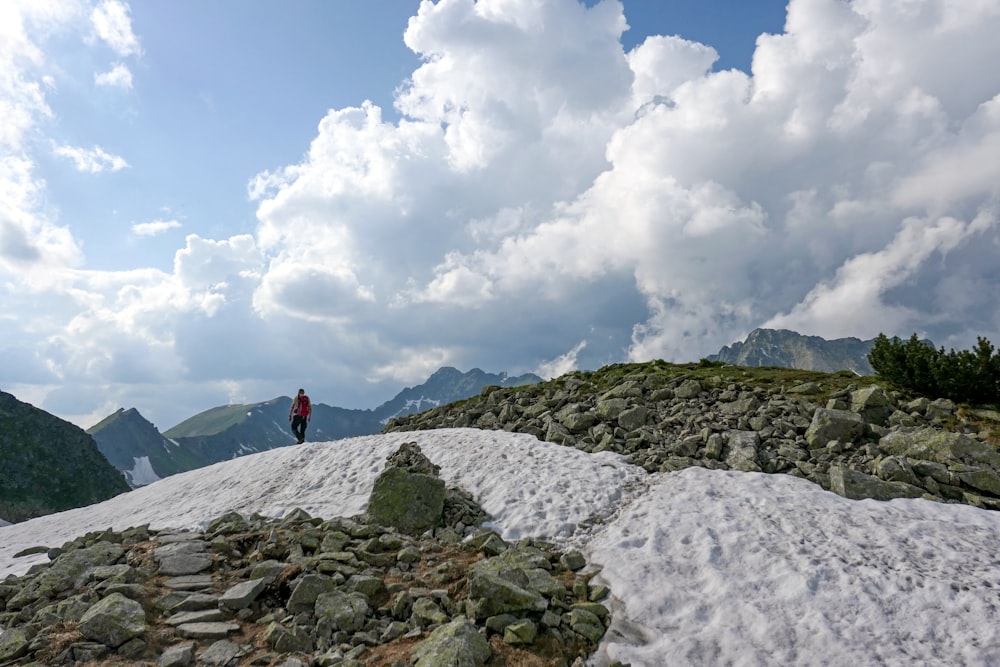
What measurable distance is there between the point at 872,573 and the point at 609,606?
5.62 metres

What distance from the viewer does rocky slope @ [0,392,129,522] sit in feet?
532

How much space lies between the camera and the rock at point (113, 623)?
30.5 ft

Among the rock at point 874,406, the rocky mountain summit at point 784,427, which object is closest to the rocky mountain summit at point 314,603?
the rocky mountain summit at point 784,427

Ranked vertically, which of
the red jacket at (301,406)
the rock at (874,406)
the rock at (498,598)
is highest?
the red jacket at (301,406)

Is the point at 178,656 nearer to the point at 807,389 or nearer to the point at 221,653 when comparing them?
the point at 221,653

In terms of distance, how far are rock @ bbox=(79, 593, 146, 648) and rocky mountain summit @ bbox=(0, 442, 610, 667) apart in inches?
0.7

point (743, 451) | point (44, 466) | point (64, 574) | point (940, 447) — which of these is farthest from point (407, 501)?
point (44, 466)

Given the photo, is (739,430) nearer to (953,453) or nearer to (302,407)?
(953,453)

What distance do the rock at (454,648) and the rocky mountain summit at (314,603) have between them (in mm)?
22

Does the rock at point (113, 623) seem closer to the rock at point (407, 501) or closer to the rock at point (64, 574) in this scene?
the rock at point (64, 574)

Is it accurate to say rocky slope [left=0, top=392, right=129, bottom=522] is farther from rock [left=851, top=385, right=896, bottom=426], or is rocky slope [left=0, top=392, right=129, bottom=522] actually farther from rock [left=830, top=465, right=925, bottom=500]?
rock [left=830, top=465, right=925, bottom=500]

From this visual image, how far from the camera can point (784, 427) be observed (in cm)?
1933

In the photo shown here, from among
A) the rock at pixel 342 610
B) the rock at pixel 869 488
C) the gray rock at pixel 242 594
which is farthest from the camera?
the rock at pixel 869 488

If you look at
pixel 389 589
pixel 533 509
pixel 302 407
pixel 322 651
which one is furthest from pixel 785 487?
pixel 302 407
